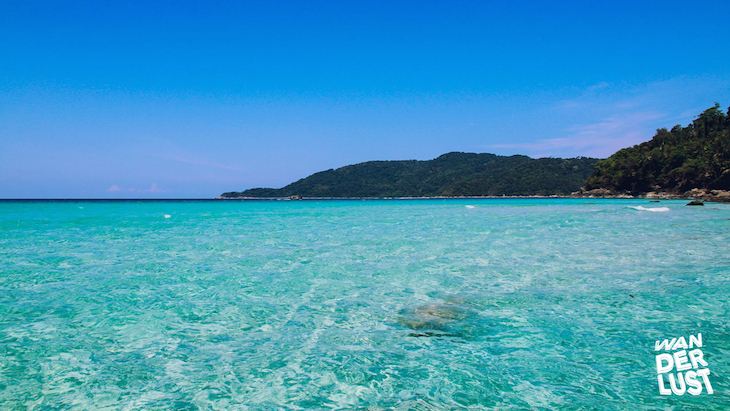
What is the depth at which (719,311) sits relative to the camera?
20.9ft

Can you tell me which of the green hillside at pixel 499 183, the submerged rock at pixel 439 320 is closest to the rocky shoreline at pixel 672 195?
the green hillside at pixel 499 183

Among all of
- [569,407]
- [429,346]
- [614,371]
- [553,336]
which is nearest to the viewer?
[569,407]

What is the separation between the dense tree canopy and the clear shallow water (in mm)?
100300

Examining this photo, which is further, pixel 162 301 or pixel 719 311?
pixel 162 301

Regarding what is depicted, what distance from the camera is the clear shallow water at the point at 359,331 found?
3.94 meters

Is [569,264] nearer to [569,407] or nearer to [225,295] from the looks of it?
[569,407]

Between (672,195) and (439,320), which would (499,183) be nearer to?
(672,195)

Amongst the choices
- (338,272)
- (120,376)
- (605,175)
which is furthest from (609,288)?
(605,175)

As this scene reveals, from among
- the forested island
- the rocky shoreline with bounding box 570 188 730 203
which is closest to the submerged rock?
the rocky shoreline with bounding box 570 188 730 203

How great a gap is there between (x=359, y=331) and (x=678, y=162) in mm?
127461

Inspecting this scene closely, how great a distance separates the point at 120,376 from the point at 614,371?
5.55m

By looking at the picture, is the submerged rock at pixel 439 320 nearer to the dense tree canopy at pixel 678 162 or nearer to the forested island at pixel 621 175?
the forested island at pixel 621 175

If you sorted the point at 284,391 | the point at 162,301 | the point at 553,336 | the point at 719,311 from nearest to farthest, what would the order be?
1. the point at 284,391
2. the point at 553,336
3. the point at 719,311
4. the point at 162,301

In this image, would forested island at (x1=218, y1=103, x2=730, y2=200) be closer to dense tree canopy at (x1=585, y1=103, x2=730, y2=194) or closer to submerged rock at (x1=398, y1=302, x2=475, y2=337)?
dense tree canopy at (x1=585, y1=103, x2=730, y2=194)
